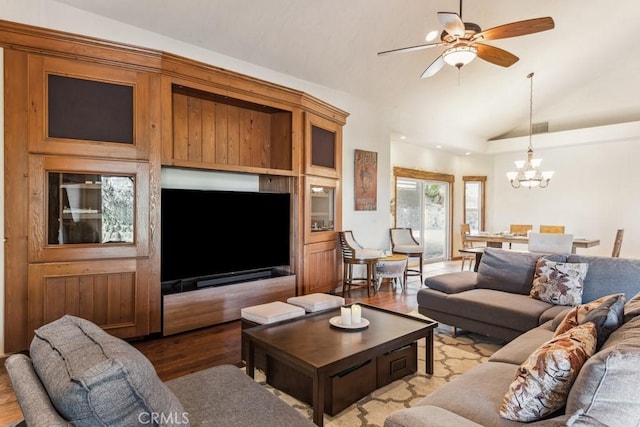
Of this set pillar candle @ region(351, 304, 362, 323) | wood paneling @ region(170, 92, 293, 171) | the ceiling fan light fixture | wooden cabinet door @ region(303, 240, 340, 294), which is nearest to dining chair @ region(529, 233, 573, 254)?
wooden cabinet door @ region(303, 240, 340, 294)

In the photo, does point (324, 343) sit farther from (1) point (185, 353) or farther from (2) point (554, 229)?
(2) point (554, 229)

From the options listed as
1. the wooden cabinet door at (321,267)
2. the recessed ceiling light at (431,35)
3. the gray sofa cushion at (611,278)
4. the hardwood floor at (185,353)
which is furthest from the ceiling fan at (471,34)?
the hardwood floor at (185,353)

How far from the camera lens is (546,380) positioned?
135 cm

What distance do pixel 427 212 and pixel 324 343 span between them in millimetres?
6750

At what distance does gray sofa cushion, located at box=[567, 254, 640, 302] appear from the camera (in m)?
3.01

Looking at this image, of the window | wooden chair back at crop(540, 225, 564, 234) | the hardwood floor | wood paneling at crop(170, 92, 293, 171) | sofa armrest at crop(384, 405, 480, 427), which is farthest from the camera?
the window

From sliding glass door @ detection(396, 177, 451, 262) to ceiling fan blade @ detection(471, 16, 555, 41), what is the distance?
15.7 ft

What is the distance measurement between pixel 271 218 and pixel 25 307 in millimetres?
2518

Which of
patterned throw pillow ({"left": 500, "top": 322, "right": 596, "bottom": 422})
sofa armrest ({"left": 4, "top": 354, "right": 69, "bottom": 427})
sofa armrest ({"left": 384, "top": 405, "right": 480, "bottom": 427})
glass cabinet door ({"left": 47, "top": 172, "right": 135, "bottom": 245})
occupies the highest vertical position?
glass cabinet door ({"left": 47, "top": 172, "right": 135, "bottom": 245})

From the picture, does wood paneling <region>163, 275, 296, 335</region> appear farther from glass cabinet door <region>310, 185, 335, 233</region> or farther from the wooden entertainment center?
glass cabinet door <region>310, 185, 335, 233</region>

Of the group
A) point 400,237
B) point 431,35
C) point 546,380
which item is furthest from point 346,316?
point 400,237

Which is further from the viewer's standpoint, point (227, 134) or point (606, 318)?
point (227, 134)

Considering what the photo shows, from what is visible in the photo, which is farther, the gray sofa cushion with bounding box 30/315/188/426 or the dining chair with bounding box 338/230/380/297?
the dining chair with bounding box 338/230/380/297

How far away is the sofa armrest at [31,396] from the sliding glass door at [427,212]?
23.3 feet
